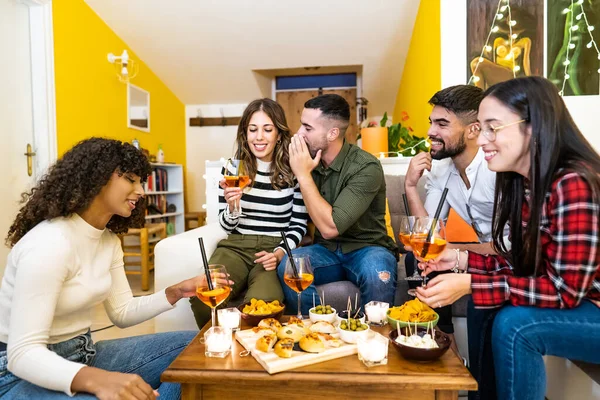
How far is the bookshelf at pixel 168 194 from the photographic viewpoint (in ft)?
17.6

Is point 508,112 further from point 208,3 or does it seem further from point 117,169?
point 208,3

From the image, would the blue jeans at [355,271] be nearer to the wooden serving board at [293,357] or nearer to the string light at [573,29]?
the wooden serving board at [293,357]

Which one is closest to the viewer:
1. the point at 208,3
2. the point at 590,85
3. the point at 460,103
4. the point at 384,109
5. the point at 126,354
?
the point at 126,354

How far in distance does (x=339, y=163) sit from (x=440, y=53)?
83.7 inches

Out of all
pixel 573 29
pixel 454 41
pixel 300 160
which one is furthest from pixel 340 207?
pixel 573 29

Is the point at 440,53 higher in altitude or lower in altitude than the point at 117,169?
higher

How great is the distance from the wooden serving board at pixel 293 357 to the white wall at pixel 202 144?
5557mm

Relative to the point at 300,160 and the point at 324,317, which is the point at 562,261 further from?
the point at 300,160

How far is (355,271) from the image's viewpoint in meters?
1.90

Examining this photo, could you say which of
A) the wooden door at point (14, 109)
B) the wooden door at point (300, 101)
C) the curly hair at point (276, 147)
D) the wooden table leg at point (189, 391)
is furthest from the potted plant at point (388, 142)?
the wooden door at point (300, 101)

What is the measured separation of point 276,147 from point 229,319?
43.3 inches

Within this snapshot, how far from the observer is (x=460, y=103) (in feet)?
6.63

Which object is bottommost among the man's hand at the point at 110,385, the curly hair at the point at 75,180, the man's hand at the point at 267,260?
the man's hand at the point at 110,385

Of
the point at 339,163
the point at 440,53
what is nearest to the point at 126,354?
the point at 339,163
